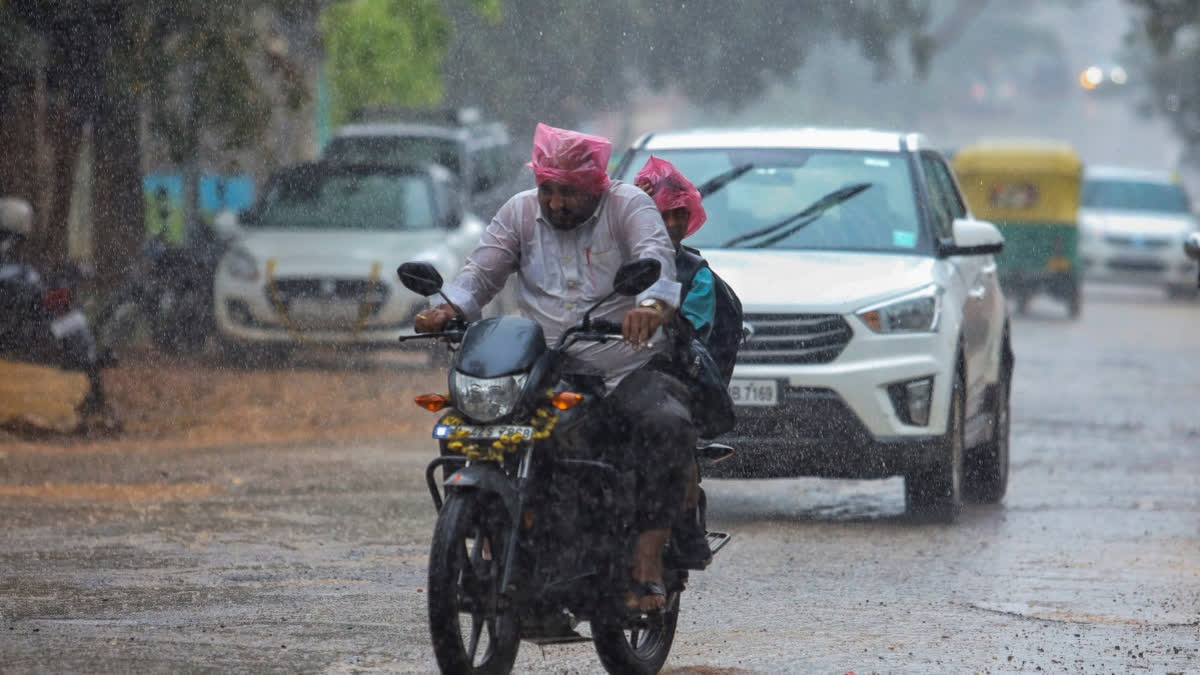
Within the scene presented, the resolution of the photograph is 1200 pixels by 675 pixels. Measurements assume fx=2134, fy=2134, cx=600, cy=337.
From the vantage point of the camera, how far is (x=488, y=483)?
18.1 ft

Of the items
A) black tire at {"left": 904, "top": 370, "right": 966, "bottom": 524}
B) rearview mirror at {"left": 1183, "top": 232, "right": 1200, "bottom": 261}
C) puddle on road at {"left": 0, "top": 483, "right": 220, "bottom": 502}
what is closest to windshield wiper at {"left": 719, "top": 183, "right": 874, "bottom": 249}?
black tire at {"left": 904, "top": 370, "right": 966, "bottom": 524}

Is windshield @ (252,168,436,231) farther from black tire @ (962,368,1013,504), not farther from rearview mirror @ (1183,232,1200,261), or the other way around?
rearview mirror @ (1183,232,1200,261)

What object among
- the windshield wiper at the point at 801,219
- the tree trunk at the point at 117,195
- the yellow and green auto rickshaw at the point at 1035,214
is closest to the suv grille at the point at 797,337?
the windshield wiper at the point at 801,219

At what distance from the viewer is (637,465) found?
594cm

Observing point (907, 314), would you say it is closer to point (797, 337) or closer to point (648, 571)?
point (797, 337)

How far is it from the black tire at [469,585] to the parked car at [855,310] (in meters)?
3.60

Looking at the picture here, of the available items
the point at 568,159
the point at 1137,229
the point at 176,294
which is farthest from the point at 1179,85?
the point at 568,159

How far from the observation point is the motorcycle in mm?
5539

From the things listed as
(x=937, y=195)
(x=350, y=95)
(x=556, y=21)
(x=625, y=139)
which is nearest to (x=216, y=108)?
(x=937, y=195)

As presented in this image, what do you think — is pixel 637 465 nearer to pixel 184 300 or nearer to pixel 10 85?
pixel 10 85

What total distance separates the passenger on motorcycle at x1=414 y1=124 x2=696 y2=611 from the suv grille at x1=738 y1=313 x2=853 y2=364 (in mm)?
3339

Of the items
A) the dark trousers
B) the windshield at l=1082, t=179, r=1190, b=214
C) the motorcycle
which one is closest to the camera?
the motorcycle

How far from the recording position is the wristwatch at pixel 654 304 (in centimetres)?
582

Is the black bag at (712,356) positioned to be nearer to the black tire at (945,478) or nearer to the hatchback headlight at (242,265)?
the black tire at (945,478)
